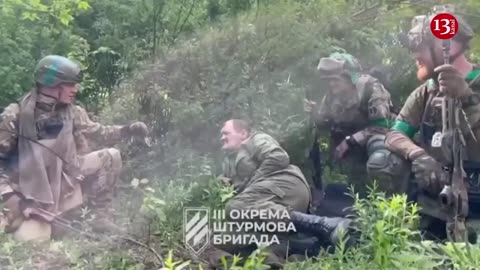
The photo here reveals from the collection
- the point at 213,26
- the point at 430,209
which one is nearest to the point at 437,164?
the point at 430,209

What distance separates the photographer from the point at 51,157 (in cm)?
246

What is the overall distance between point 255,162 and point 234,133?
99 millimetres

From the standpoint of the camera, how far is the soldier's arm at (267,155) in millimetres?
2516

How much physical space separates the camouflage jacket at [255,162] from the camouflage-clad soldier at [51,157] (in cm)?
31

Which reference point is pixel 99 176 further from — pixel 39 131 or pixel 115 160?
pixel 39 131

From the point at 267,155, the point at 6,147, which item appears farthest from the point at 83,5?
the point at 267,155

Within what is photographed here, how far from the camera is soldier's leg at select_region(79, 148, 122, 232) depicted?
97.7 inches

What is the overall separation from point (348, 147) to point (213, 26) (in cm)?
50

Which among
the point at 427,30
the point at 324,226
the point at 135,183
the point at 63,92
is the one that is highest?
the point at 427,30

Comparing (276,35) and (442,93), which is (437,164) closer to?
(442,93)

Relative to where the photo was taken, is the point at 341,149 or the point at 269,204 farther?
the point at 341,149

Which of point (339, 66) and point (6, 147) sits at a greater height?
point (339, 66)

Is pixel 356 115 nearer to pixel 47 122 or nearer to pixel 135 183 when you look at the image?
pixel 135 183

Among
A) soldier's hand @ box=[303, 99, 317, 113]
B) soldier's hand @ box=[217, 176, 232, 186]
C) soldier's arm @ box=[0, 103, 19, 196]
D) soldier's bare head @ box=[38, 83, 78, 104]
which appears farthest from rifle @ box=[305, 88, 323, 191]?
soldier's arm @ box=[0, 103, 19, 196]
